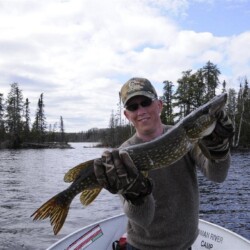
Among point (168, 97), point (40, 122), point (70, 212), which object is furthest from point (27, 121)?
point (70, 212)

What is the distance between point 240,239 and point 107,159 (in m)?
3.89

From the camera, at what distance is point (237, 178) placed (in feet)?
65.9

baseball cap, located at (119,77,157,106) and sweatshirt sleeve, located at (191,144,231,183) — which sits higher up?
baseball cap, located at (119,77,157,106)

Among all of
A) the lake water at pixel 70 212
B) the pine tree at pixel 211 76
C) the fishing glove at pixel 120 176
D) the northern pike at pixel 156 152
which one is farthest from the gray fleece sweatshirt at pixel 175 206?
the pine tree at pixel 211 76

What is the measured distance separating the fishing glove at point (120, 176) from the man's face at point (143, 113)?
61 cm

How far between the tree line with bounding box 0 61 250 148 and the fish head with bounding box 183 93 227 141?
27.6m

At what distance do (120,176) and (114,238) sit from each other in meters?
3.65

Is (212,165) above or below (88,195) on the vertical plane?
above

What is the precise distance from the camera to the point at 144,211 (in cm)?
285

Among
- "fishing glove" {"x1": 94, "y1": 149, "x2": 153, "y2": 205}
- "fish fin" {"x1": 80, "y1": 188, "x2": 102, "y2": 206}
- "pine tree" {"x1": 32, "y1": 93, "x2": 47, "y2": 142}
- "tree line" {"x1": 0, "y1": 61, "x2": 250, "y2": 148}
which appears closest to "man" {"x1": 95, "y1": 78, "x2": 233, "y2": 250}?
"fishing glove" {"x1": 94, "y1": 149, "x2": 153, "y2": 205}

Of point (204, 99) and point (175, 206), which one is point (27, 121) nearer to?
point (204, 99)

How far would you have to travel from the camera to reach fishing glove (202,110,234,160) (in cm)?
292

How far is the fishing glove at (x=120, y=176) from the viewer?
271 cm

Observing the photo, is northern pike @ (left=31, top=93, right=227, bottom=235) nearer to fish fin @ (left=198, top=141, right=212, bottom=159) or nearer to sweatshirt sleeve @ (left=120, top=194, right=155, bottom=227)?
fish fin @ (left=198, top=141, right=212, bottom=159)
